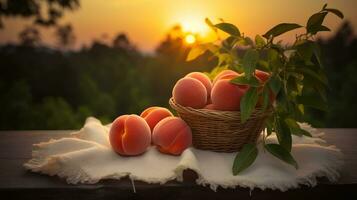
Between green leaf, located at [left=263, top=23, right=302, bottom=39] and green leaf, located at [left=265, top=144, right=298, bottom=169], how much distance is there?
0.25 m

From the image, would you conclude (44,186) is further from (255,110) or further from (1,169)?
(255,110)

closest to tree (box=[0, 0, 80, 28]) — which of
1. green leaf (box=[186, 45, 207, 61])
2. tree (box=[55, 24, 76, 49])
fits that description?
tree (box=[55, 24, 76, 49])

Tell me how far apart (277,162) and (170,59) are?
2.10m

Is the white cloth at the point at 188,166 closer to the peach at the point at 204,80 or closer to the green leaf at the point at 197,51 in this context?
the peach at the point at 204,80

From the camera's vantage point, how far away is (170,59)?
118 inches

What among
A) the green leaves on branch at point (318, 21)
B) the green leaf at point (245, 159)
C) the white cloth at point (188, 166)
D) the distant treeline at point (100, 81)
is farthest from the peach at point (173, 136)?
the distant treeline at point (100, 81)

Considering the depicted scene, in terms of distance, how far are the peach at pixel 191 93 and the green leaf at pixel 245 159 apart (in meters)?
0.16

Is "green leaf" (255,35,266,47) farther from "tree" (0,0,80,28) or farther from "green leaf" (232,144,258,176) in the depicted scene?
"tree" (0,0,80,28)

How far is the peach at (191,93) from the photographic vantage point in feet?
3.28

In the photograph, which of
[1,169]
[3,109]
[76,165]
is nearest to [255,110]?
[76,165]

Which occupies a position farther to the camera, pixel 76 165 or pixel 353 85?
pixel 353 85

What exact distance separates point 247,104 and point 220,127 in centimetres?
12

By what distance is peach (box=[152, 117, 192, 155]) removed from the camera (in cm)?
100

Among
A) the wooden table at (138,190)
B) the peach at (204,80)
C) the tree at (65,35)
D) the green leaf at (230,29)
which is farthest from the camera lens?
the tree at (65,35)
